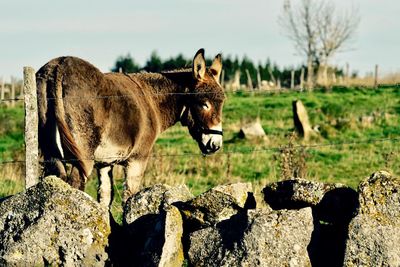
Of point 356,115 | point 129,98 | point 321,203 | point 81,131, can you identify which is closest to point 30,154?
point 81,131

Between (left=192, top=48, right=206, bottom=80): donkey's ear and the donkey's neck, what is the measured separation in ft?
0.83

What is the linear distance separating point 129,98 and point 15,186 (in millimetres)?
4629

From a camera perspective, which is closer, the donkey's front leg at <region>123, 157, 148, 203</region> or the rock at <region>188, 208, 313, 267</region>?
the rock at <region>188, 208, 313, 267</region>

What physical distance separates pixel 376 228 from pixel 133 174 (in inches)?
179

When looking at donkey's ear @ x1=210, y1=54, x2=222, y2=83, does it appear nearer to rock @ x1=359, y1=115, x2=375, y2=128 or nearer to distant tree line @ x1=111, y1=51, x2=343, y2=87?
rock @ x1=359, y1=115, x2=375, y2=128

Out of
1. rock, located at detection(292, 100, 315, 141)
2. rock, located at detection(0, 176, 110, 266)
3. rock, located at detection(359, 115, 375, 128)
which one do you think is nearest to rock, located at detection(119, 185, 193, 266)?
rock, located at detection(0, 176, 110, 266)

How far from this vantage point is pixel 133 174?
1152 cm

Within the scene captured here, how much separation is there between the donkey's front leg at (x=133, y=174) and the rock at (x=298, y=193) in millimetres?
3182

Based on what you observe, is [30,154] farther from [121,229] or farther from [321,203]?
[321,203]

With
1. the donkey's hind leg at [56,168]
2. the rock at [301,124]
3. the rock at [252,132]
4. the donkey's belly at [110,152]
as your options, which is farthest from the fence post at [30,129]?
the rock at [301,124]

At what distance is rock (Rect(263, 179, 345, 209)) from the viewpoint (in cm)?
850

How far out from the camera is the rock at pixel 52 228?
26.8 feet

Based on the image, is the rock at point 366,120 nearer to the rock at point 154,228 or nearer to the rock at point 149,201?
the rock at point 154,228

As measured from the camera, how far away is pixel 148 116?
11664 mm
